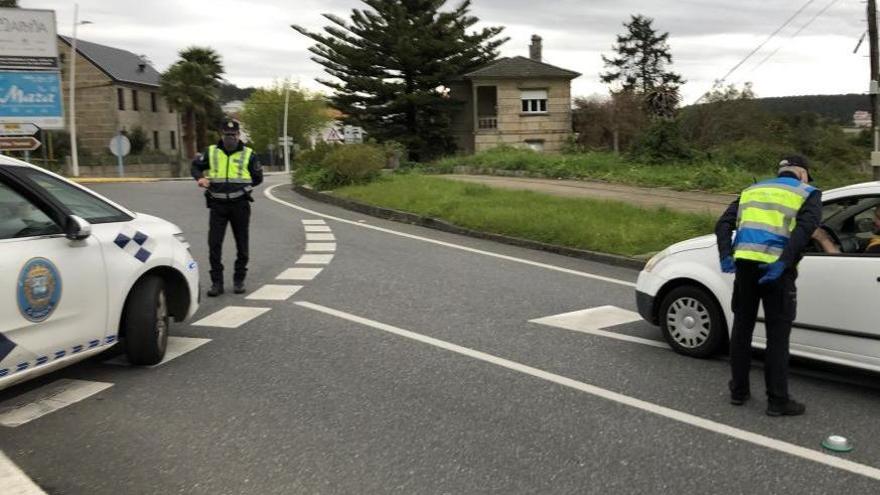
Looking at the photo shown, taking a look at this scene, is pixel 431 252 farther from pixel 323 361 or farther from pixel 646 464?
pixel 646 464

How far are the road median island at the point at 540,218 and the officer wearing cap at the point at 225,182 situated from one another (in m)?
5.34

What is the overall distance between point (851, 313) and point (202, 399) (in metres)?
4.26

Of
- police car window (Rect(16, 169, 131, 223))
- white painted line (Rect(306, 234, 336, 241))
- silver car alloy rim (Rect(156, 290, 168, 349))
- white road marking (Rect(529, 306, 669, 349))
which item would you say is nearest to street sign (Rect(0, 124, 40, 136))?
white painted line (Rect(306, 234, 336, 241))

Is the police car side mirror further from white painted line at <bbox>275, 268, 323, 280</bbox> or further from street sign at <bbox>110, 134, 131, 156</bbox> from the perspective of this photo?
street sign at <bbox>110, 134, 131, 156</bbox>

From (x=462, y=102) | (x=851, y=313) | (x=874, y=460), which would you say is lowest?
(x=874, y=460)

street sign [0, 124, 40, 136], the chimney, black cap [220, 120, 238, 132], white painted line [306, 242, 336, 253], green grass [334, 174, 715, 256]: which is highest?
the chimney

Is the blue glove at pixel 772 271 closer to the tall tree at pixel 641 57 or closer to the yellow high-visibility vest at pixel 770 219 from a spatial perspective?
the yellow high-visibility vest at pixel 770 219

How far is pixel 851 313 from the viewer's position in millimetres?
4988

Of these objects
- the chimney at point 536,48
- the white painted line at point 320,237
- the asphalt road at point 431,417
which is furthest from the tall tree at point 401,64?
the asphalt road at point 431,417

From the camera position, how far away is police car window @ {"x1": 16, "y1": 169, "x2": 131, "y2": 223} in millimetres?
5098

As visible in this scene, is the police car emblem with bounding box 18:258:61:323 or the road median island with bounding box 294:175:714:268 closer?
the police car emblem with bounding box 18:258:61:323

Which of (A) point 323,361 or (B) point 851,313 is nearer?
(B) point 851,313

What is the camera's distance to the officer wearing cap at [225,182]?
26.8ft

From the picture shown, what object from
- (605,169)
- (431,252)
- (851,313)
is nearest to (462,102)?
(605,169)
